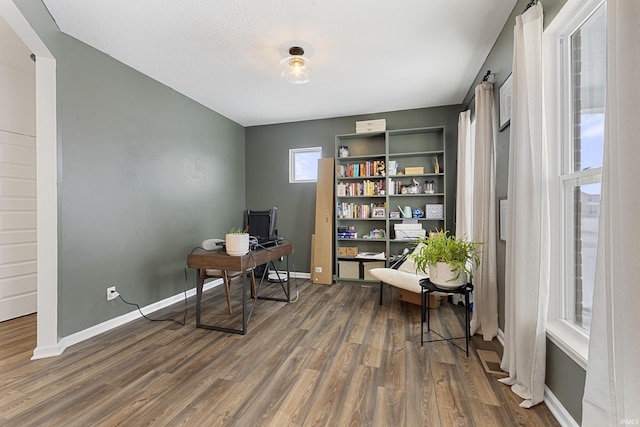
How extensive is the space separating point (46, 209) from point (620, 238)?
330 centimetres

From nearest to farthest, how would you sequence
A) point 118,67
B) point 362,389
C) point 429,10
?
point 362,389 → point 429,10 → point 118,67

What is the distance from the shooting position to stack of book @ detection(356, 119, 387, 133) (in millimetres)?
4020

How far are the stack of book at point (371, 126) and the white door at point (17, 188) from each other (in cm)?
375

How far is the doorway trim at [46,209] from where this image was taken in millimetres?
2102

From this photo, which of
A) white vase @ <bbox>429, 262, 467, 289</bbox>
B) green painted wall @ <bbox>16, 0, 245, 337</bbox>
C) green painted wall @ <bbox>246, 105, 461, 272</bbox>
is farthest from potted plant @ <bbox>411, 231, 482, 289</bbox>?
green painted wall @ <bbox>16, 0, 245, 337</bbox>

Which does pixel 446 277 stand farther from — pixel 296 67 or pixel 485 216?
pixel 296 67

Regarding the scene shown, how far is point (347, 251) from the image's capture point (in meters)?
4.18

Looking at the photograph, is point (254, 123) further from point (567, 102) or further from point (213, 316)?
point (567, 102)

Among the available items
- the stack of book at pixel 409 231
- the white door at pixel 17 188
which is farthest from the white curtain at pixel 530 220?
the white door at pixel 17 188

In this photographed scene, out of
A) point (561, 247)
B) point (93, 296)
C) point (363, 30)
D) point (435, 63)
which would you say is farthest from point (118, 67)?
point (561, 247)

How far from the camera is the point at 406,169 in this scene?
13.1 feet

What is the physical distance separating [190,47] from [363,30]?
1554mm

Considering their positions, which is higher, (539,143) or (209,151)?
(209,151)

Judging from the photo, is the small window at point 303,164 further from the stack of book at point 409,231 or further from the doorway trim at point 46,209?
the doorway trim at point 46,209
